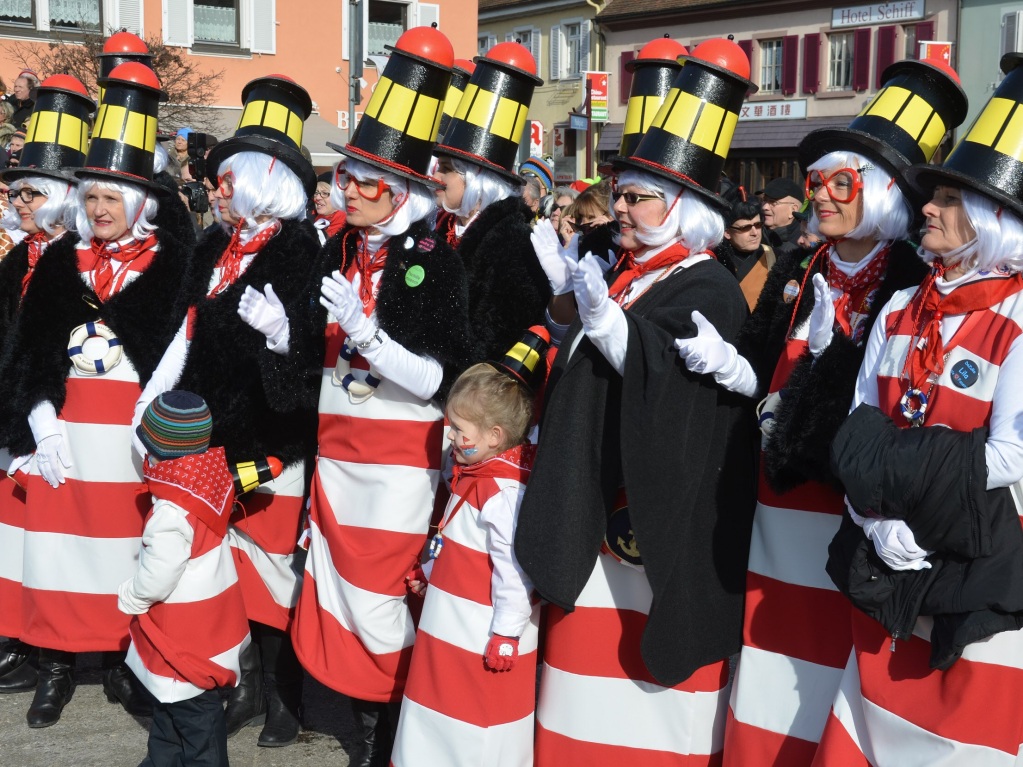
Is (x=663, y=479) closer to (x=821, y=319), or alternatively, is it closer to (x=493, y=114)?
(x=821, y=319)

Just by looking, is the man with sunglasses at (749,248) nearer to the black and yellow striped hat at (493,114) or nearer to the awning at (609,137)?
the black and yellow striped hat at (493,114)

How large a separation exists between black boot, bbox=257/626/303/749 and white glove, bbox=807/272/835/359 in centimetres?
227

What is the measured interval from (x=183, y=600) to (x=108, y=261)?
1.55 metres

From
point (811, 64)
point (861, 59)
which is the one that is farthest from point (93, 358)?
point (811, 64)

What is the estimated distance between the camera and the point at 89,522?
176 inches

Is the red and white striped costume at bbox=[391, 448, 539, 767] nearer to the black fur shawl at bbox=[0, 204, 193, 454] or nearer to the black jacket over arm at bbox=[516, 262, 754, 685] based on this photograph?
the black jacket over arm at bbox=[516, 262, 754, 685]

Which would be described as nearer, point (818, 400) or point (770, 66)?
point (818, 400)

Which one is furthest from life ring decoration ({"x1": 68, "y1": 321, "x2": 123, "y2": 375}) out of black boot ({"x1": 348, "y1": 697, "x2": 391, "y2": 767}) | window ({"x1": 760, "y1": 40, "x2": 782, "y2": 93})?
window ({"x1": 760, "y1": 40, "x2": 782, "y2": 93})

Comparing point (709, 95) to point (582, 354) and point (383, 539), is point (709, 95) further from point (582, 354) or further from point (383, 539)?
point (383, 539)

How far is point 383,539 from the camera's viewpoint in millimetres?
3805

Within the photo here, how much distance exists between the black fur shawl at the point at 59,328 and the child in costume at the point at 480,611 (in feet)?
5.11

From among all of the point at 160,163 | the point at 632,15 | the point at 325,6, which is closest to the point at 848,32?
the point at 632,15

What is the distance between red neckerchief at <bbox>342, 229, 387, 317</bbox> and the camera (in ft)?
12.8

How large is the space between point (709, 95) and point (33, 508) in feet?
9.84
